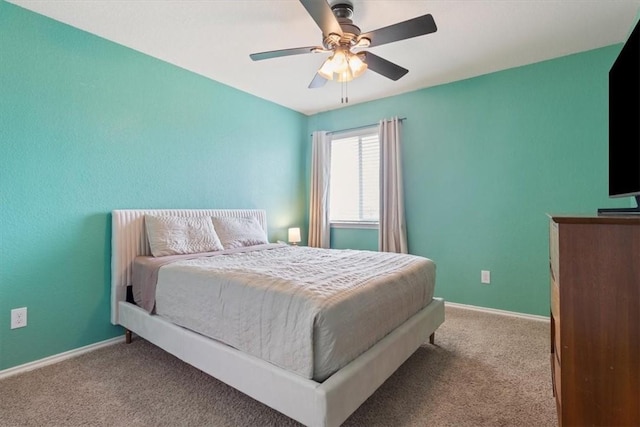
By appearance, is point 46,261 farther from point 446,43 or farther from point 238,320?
point 446,43

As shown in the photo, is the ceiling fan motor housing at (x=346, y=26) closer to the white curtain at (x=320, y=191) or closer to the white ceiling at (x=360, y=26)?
the white ceiling at (x=360, y=26)

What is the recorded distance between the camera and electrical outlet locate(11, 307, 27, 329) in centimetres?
213

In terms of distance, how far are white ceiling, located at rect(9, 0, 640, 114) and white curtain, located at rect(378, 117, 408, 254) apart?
75 cm

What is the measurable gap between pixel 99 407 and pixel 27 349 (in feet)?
3.18

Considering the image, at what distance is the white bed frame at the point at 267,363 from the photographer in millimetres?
1316

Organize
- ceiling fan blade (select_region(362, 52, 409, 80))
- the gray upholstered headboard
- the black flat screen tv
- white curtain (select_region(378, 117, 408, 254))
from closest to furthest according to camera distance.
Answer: the black flat screen tv → ceiling fan blade (select_region(362, 52, 409, 80)) → the gray upholstered headboard → white curtain (select_region(378, 117, 408, 254))

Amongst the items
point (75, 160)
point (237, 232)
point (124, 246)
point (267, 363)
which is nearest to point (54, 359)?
point (124, 246)

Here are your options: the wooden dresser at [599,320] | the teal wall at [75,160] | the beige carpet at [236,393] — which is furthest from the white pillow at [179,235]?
the wooden dresser at [599,320]

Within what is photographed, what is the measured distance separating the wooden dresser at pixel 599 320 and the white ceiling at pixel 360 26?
1.84 m

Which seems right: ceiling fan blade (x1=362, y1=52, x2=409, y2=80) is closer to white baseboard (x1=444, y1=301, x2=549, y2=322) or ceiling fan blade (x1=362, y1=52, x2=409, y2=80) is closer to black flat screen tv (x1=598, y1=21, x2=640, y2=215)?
black flat screen tv (x1=598, y1=21, x2=640, y2=215)

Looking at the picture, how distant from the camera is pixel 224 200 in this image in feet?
11.7

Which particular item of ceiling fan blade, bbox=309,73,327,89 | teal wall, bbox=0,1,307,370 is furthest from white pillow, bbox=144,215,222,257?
ceiling fan blade, bbox=309,73,327,89

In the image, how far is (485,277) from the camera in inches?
129

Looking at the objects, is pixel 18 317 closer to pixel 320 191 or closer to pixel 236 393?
pixel 236 393
